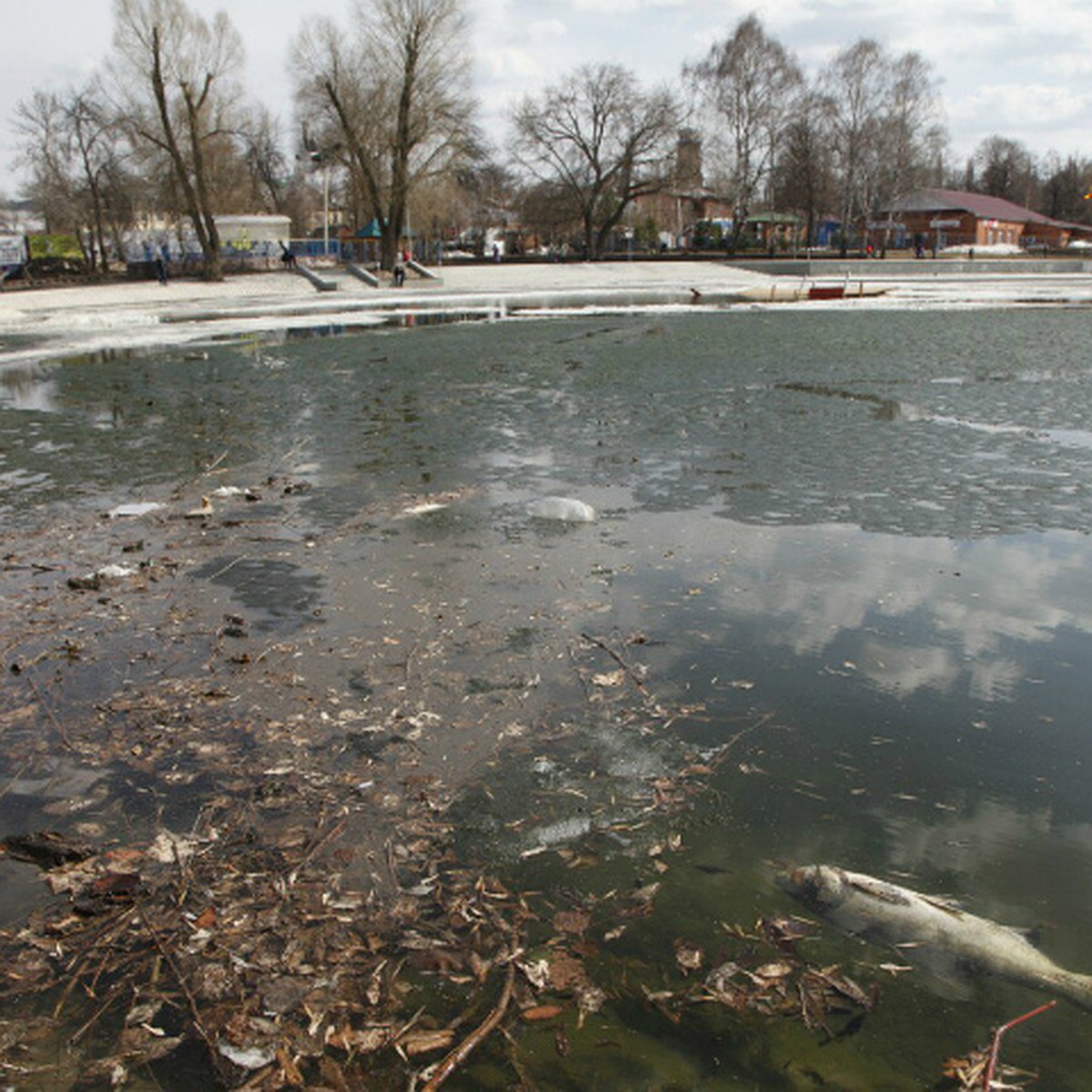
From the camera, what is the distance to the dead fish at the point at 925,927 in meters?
2.84

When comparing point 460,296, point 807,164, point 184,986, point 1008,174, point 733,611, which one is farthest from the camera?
point 1008,174

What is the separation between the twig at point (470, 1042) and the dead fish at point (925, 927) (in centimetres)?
103

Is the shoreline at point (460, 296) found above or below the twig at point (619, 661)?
above

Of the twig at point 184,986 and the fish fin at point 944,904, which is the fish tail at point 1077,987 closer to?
the fish fin at point 944,904

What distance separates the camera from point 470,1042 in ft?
A: 8.52

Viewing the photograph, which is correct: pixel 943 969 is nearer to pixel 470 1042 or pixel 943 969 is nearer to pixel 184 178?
pixel 470 1042

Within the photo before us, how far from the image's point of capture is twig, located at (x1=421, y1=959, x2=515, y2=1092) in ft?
8.19

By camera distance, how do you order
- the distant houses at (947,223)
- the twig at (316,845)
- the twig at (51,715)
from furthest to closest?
the distant houses at (947,223), the twig at (51,715), the twig at (316,845)

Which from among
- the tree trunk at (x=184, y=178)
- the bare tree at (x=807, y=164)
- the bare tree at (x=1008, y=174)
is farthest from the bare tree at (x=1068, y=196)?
the tree trunk at (x=184, y=178)

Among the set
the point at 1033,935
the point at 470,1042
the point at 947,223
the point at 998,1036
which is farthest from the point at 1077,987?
the point at 947,223

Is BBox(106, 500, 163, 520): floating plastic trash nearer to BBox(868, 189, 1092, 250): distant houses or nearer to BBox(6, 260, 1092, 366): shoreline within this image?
BBox(6, 260, 1092, 366): shoreline

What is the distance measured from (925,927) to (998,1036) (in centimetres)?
42

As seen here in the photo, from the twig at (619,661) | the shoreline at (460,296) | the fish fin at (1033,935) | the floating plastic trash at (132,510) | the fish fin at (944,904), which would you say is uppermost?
the shoreline at (460,296)

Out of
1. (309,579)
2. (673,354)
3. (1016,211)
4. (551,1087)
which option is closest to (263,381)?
(673,354)
